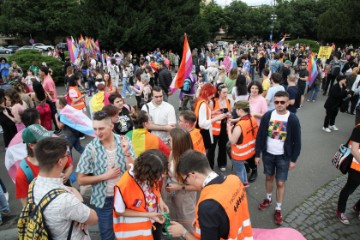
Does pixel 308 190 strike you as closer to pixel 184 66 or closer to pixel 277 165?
pixel 277 165

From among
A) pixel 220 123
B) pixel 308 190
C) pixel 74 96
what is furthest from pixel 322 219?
pixel 74 96

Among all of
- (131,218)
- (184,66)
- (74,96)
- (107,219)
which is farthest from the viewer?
A: (74,96)

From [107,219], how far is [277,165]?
8.85 feet

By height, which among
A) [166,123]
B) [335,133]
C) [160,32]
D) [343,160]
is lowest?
[335,133]

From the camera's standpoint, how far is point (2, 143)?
8062mm

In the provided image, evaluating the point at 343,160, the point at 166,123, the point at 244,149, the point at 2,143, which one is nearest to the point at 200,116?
the point at 166,123

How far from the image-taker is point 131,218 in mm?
2631

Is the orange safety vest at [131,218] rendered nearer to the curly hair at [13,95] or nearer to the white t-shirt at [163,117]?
the white t-shirt at [163,117]

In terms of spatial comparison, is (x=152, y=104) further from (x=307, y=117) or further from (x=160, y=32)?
(x=160, y=32)

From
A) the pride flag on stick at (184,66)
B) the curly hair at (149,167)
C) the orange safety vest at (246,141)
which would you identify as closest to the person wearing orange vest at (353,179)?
the orange safety vest at (246,141)

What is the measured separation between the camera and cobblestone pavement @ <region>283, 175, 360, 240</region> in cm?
415

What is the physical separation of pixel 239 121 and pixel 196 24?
24715 mm

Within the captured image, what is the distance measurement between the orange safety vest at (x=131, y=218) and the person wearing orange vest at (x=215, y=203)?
385mm

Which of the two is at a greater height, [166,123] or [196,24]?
[196,24]
